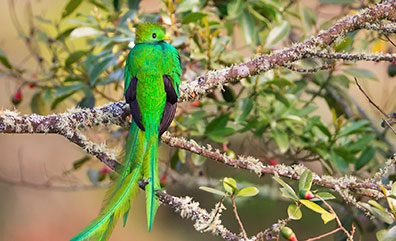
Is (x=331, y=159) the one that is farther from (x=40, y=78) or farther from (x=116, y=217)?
(x=40, y=78)

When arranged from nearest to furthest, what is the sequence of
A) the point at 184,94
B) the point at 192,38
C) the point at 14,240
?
the point at 184,94 → the point at 192,38 → the point at 14,240

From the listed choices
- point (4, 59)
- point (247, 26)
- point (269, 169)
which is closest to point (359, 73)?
point (247, 26)

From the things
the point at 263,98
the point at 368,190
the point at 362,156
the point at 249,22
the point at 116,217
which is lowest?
the point at 116,217

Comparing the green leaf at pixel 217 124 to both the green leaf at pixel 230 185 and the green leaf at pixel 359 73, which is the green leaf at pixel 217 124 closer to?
the green leaf at pixel 359 73

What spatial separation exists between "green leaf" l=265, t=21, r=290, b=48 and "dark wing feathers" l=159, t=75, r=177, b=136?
0.78 meters

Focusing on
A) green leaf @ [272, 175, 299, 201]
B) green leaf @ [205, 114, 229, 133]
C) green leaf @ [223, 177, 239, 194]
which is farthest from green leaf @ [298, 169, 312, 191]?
green leaf @ [205, 114, 229, 133]

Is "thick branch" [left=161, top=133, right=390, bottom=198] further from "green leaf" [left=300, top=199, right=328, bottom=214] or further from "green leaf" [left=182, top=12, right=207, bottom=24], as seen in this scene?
"green leaf" [left=182, top=12, right=207, bottom=24]

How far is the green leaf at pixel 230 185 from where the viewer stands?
1.35 m

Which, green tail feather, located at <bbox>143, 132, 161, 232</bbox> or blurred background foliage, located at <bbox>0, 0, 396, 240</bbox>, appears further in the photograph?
blurred background foliage, located at <bbox>0, 0, 396, 240</bbox>

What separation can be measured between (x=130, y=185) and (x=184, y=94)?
411 millimetres

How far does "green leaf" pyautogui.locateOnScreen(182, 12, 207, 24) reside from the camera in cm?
217

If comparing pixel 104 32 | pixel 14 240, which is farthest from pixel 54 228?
pixel 104 32

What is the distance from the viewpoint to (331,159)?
2.40 meters

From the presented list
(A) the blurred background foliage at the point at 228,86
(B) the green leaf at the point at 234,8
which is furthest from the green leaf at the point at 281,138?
(B) the green leaf at the point at 234,8
